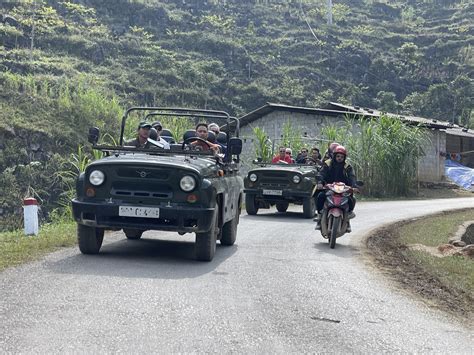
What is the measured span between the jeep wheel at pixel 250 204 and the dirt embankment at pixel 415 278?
514 centimetres

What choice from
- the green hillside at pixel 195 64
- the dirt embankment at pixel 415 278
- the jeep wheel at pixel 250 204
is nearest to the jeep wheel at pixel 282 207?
the jeep wheel at pixel 250 204

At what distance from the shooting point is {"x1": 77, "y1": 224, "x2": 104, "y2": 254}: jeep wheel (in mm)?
8922

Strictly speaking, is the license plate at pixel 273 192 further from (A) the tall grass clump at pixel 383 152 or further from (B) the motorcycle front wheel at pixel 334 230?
(A) the tall grass clump at pixel 383 152

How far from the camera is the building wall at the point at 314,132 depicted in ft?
128

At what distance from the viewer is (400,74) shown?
8175cm

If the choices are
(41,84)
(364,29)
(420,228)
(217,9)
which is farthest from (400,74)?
(420,228)

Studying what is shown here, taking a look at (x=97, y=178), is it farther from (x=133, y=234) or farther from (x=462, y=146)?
(x=462, y=146)

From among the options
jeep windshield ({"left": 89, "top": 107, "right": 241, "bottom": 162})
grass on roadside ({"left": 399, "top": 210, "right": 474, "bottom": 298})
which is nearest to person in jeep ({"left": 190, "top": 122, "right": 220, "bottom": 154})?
jeep windshield ({"left": 89, "top": 107, "right": 241, "bottom": 162})

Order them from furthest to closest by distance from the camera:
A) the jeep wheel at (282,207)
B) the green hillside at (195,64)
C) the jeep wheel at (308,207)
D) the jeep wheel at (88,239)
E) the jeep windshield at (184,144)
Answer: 1. the green hillside at (195,64)
2. the jeep wheel at (282,207)
3. the jeep wheel at (308,207)
4. the jeep windshield at (184,144)
5. the jeep wheel at (88,239)

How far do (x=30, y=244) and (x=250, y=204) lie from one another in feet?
29.0

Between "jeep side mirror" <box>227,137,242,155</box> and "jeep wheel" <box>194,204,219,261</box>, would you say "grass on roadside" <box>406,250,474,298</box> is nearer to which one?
"jeep wheel" <box>194,204,219,261</box>

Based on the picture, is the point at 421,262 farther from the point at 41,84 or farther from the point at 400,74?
the point at 400,74

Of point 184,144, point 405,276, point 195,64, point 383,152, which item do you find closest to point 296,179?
point 184,144

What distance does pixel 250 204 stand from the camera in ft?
59.7
